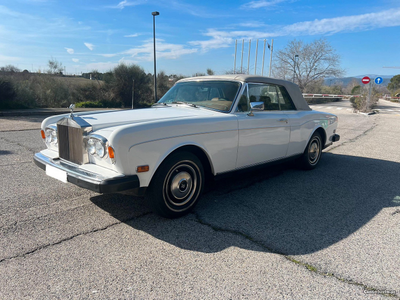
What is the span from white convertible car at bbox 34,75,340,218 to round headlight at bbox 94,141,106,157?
0.4 inches

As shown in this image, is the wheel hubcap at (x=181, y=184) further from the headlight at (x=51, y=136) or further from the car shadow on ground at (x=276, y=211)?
the headlight at (x=51, y=136)

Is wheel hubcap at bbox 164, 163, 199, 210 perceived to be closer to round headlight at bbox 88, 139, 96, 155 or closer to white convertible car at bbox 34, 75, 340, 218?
white convertible car at bbox 34, 75, 340, 218

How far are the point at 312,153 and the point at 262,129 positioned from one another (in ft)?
6.40

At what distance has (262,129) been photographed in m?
4.36

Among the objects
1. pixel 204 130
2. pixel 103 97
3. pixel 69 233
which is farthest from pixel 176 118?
pixel 103 97

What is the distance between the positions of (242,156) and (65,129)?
2.18m

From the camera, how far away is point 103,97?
86.7 ft

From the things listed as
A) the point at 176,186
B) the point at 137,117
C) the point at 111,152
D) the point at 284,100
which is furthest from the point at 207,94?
the point at 111,152

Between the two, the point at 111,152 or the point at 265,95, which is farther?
the point at 265,95

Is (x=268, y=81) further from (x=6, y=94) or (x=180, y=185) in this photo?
(x=6, y=94)

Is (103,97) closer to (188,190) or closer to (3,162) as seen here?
(3,162)

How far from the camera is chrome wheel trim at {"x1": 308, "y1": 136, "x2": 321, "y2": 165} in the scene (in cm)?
574

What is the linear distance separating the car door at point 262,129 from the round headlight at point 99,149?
5.69ft

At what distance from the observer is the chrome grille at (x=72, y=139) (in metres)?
3.28
